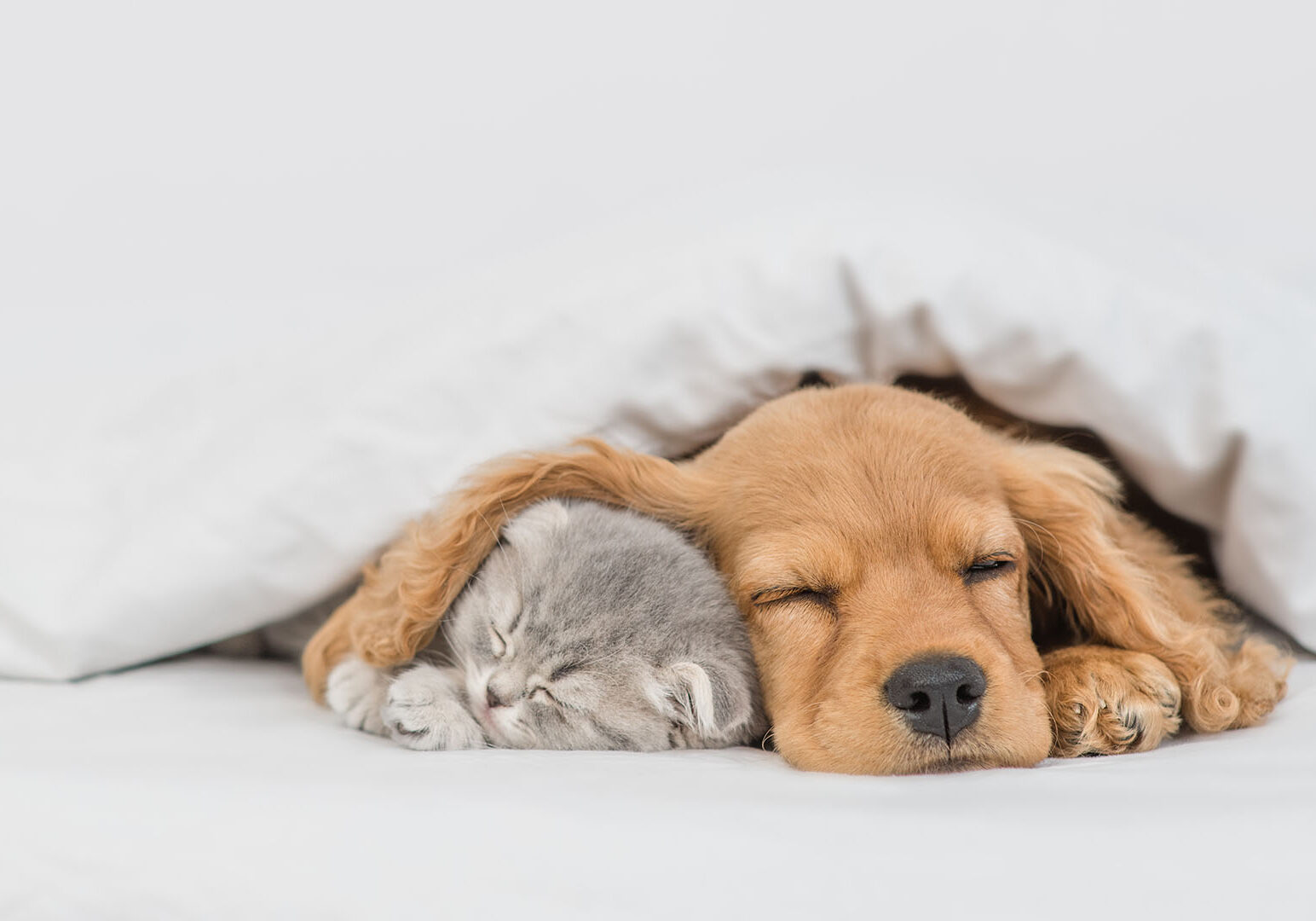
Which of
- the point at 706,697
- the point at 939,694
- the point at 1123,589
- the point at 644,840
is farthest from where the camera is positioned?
the point at 1123,589

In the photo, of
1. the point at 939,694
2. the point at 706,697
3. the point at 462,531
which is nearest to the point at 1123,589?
the point at 939,694

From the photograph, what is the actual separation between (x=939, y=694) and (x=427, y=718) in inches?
29.7

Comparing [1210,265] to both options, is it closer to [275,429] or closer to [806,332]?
[806,332]

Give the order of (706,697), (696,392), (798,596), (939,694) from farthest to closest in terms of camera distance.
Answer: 1. (696,392)
2. (798,596)
3. (706,697)
4. (939,694)

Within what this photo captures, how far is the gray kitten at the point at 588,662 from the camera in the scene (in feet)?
5.52

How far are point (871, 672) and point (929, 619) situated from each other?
127 mm

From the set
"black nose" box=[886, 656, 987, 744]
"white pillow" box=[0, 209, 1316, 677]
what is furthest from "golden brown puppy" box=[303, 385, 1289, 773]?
"white pillow" box=[0, 209, 1316, 677]

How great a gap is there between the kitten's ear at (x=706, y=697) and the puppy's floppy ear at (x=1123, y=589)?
622 mm

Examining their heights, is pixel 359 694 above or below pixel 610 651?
below

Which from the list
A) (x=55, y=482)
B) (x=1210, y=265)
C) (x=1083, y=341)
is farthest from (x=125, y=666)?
(x=1210, y=265)

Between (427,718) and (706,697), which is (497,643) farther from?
(706,697)

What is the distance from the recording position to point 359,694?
6.14 ft

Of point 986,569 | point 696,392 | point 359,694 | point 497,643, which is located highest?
point 696,392

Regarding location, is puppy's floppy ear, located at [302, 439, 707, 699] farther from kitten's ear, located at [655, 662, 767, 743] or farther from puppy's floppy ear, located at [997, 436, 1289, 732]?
puppy's floppy ear, located at [997, 436, 1289, 732]
